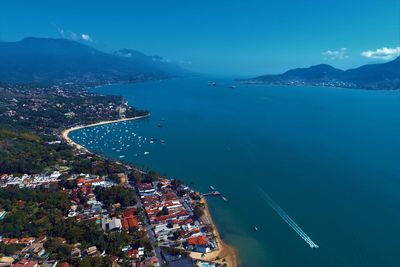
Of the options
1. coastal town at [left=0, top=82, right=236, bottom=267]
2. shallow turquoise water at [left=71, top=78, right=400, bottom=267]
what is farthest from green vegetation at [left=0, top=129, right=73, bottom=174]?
shallow turquoise water at [left=71, top=78, right=400, bottom=267]

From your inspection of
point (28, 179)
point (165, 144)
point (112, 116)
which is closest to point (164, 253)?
point (28, 179)

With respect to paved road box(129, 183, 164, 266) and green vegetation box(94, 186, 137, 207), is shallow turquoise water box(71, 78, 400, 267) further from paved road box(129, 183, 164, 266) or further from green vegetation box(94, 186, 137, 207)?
green vegetation box(94, 186, 137, 207)

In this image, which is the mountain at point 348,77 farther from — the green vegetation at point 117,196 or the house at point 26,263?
the house at point 26,263

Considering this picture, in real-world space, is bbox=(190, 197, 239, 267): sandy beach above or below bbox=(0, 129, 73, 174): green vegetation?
below

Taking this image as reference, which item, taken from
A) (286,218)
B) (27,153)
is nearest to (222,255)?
(286,218)

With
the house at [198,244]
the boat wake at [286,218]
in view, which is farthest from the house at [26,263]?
the boat wake at [286,218]
